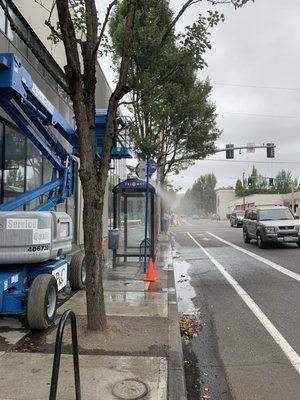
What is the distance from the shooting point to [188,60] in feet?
23.3

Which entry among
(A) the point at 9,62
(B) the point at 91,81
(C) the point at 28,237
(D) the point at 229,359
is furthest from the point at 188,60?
(D) the point at 229,359

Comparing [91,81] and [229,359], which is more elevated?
[91,81]

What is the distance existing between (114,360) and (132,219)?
30.3ft

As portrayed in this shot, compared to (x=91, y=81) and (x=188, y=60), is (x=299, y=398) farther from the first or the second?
(x=188, y=60)

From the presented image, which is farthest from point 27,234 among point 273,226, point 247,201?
point 247,201

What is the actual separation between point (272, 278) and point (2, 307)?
288 inches

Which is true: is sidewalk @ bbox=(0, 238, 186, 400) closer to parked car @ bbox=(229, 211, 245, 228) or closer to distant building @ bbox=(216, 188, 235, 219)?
parked car @ bbox=(229, 211, 245, 228)

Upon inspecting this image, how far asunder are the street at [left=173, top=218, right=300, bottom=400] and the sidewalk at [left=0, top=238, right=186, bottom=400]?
33 cm

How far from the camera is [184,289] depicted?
10312mm

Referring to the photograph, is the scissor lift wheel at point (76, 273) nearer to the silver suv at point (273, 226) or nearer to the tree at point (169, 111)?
the tree at point (169, 111)

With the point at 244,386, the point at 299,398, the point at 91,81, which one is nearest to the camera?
the point at 299,398

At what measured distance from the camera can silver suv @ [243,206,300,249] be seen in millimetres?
18469

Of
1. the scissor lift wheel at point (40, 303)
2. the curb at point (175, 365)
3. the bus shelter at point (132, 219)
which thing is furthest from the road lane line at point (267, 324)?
the scissor lift wheel at point (40, 303)

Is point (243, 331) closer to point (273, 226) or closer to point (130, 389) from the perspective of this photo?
point (130, 389)
